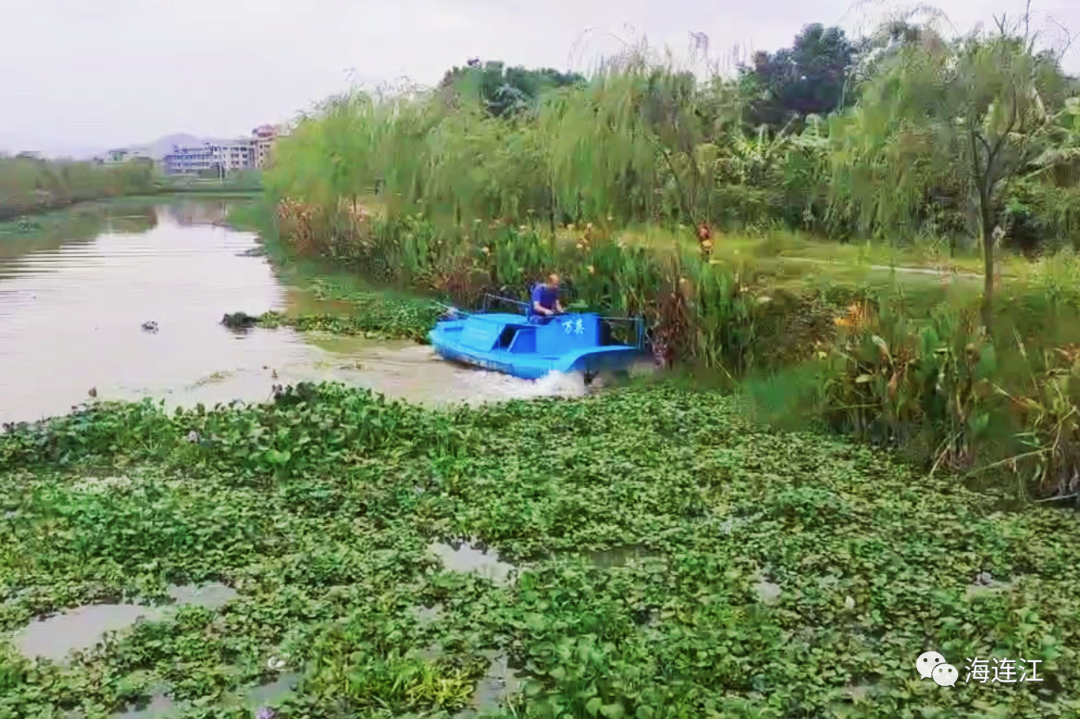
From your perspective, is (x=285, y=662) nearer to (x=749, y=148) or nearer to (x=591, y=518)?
(x=591, y=518)

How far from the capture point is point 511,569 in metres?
5.40

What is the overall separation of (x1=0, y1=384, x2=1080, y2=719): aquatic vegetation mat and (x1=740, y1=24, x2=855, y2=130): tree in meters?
A: 21.5

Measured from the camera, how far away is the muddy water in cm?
1075

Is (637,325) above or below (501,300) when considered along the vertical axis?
above

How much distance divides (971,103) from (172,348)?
32.3 feet

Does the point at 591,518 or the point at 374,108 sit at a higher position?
the point at 374,108

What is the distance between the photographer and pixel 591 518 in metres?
6.09

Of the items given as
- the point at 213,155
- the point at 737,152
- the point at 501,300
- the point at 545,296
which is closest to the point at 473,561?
the point at 545,296

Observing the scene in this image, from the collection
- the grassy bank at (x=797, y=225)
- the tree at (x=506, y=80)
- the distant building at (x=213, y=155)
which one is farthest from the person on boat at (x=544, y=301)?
the distant building at (x=213, y=155)

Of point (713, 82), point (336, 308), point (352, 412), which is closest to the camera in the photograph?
point (352, 412)

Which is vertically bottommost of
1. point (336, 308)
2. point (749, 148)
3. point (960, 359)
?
point (336, 308)

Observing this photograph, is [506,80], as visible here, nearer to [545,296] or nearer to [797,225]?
[797,225]

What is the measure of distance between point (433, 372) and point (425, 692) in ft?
26.3

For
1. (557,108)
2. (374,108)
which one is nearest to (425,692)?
(557,108)
